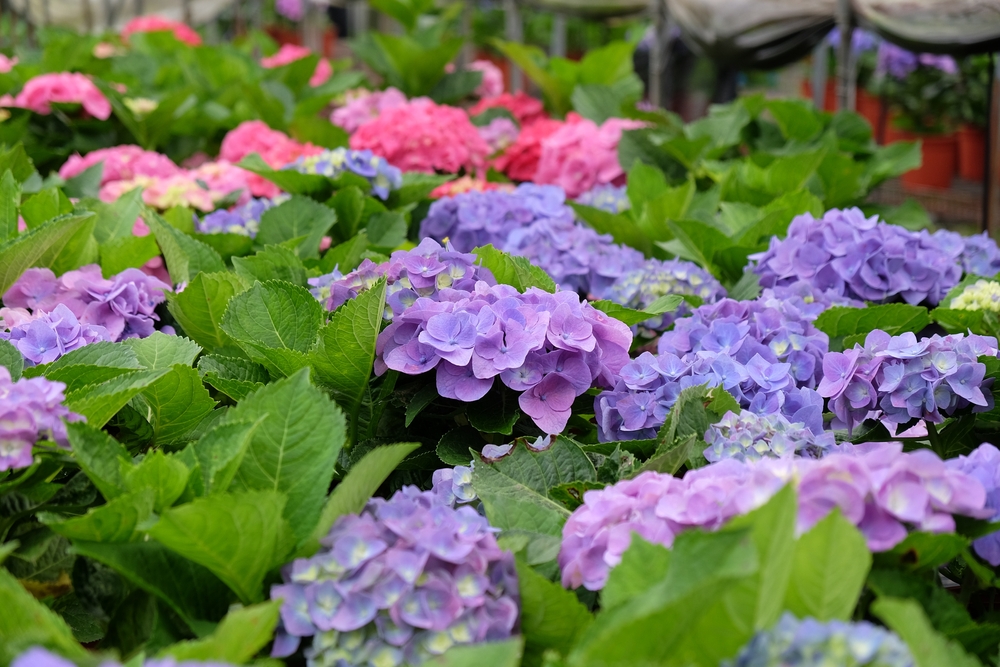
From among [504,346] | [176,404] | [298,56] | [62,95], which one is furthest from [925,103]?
[176,404]

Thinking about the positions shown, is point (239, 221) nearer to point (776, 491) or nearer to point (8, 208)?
point (8, 208)

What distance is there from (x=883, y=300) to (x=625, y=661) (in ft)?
3.43

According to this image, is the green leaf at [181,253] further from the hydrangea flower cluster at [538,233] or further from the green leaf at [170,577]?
the green leaf at [170,577]

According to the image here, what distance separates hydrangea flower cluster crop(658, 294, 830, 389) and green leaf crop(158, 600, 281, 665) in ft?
2.12

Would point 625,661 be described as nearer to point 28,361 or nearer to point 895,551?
point 895,551

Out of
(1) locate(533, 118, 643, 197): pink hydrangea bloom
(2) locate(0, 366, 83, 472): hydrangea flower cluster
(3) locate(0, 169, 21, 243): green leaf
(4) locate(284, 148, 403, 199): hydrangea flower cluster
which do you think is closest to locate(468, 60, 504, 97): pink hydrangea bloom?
(1) locate(533, 118, 643, 197): pink hydrangea bloom

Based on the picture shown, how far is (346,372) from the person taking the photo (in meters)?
1.07

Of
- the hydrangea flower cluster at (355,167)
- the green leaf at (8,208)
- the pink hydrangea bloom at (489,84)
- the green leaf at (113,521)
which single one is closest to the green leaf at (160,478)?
the green leaf at (113,521)

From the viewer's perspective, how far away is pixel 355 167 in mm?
1925

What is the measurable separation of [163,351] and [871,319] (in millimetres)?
868

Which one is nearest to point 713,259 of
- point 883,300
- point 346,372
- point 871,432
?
point 883,300

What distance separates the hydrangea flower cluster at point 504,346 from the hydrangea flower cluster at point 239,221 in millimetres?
852

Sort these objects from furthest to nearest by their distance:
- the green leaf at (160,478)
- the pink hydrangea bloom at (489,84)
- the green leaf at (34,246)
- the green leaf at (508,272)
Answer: the pink hydrangea bloom at (489,84) < the green leaf at (34,246) < the green leaf at (508,272) < the green leaf at (160,478)

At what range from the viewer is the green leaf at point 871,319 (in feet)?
4.50
